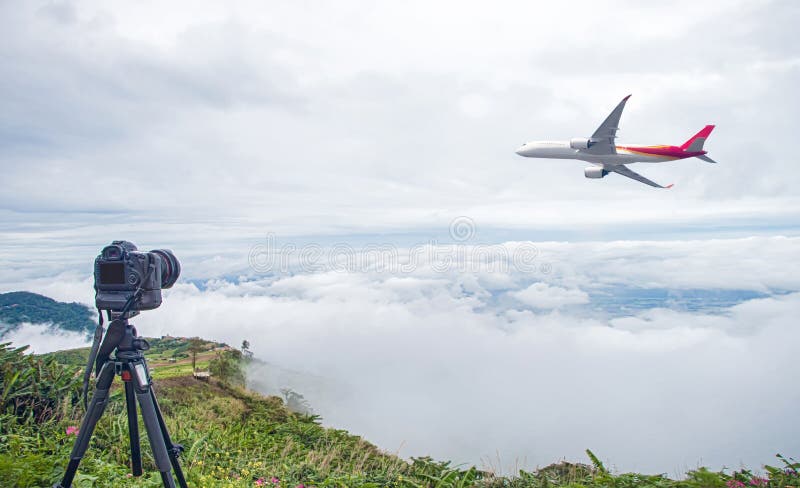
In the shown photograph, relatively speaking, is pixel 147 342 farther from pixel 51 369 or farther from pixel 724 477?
pixel 724 477

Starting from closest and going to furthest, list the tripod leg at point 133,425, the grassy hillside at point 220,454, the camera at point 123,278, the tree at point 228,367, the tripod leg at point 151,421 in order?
the tripod leg at point 151,421
the camera at point 123,278
the tripod leg at point 133,425
the grassy hillside at point 220,454
the tree at point 228,367

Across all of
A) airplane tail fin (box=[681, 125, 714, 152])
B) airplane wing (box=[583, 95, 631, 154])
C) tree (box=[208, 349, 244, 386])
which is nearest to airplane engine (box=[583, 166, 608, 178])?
airplane wing (box=[583, 95, 631, 154])

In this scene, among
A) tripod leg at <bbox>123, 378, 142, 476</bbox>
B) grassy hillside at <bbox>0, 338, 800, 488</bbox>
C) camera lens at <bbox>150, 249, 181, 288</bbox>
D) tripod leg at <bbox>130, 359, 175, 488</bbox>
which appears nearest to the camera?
tripod leg at <bbox>130, 359, 175, 488</bbox>

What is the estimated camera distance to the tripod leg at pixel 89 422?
502 cm

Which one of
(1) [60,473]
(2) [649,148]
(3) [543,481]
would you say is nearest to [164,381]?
(1) [60,473]

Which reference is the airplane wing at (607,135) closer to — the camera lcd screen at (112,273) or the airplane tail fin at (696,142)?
the airplane tail fin at (696,142)

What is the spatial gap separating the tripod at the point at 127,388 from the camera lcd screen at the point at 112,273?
0.37 metres

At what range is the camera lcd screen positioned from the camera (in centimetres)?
520

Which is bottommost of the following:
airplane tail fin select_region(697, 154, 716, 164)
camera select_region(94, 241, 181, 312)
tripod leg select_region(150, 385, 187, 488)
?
tripod leg select_region(150, 385, 187, 488)

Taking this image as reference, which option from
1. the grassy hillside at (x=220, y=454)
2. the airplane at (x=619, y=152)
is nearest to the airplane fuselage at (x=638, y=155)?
the airplane at (x=619, y=152)

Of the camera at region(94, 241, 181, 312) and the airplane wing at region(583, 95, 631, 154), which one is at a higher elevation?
the airplane wing at region(583, 95, 631, 154)

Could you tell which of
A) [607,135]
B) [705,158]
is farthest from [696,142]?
[607,135]

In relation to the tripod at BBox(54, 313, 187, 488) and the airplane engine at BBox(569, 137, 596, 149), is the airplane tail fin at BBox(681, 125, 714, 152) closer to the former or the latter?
the airplane engine at BBox(569, 137, 596, 149)

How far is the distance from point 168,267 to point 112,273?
0.64 meters
